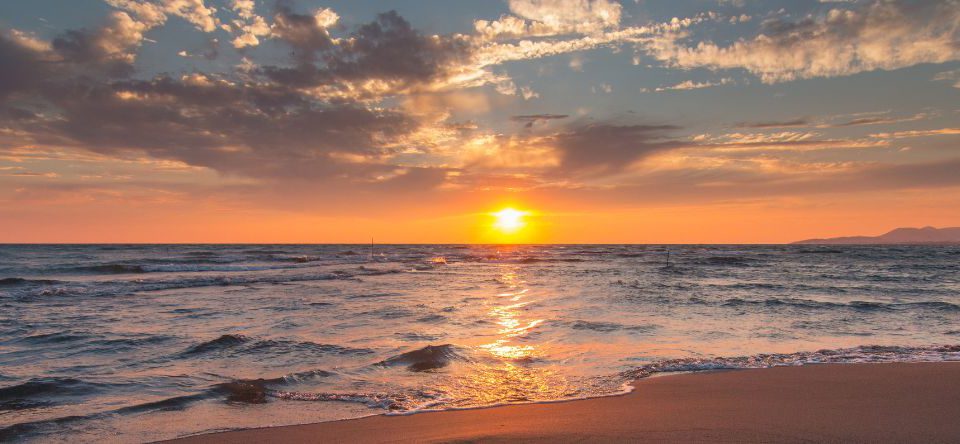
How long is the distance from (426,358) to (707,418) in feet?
16.2

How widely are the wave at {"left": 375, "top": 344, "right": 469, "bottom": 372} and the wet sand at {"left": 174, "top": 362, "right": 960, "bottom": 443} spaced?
104 inches

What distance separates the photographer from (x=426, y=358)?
9383 mm

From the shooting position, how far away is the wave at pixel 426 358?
8984mm

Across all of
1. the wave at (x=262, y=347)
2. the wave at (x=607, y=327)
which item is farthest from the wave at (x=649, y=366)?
the wave at (x=607, y=327)

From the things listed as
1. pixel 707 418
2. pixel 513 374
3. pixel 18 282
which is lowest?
pixel 18 282

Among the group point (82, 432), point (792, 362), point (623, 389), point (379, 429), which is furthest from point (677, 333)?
point (82, 432)

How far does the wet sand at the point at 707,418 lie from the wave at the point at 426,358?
2648 mm

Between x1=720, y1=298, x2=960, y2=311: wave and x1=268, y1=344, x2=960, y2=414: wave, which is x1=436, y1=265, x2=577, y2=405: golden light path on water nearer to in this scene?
x1=268, y1=344, x2=960, y2=414: wave

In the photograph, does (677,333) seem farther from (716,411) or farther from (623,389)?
(716,411)

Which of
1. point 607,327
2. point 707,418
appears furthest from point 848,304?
point 707,418

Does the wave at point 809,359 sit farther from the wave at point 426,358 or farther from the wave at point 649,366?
the wave at point 426,358

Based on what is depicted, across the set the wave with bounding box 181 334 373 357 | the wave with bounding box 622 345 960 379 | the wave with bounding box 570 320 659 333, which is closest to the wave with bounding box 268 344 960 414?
the wave with bounding box 622 345 960 379

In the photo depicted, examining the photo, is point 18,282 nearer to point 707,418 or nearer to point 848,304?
point 707,418

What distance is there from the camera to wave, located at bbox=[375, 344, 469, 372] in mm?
8984
